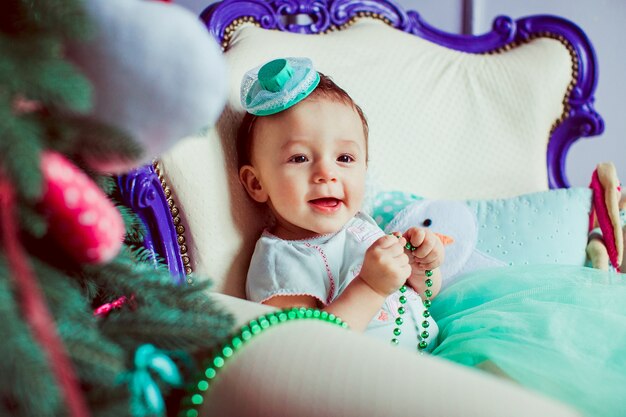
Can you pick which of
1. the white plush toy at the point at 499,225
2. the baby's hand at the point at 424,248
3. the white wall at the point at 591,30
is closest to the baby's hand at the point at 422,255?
the baby's hand at the point at 424,248

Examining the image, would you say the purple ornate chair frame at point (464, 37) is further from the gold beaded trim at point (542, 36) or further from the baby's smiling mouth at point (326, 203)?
the baby's smiling mouth at point (326, 203)

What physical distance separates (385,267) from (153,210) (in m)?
0.36

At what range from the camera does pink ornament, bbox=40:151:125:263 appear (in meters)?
0.47

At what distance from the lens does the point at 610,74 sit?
7.42 feet

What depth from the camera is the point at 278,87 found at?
102cm

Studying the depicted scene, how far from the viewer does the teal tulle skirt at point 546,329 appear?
0.67 meters

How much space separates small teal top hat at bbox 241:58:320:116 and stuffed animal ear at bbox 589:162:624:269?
70 centimetres

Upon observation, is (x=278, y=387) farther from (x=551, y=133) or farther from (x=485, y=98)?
(x=551, y=133)

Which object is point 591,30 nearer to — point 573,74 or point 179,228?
point 573,74

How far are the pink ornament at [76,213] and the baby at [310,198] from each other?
1.65 feet

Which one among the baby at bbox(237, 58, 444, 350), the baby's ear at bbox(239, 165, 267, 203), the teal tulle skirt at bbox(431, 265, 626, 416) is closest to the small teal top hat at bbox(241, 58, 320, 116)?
the baby at bbox(237, 58, 444, 350)

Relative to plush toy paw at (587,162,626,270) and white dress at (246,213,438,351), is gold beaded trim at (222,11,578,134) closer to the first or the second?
plush toy paw at (587,162,626,270)

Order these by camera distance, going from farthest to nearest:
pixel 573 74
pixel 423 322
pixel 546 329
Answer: pixel 573 74, pixel 423 322, pixel 546 329

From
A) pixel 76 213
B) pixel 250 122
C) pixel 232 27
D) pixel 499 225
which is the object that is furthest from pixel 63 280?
pixel 499 225
